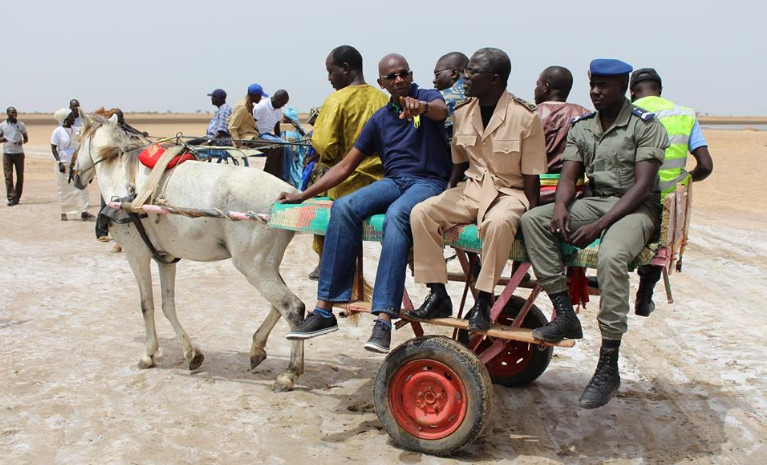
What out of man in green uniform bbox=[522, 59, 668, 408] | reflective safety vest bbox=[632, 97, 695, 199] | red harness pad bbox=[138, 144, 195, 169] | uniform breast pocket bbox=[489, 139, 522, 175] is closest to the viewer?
man in green uniform bbox=[522, 59, 668, 408]

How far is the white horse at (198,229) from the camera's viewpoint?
6445mm

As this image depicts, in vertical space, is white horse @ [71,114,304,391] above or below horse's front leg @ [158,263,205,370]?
above

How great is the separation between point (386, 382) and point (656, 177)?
2.21 meters

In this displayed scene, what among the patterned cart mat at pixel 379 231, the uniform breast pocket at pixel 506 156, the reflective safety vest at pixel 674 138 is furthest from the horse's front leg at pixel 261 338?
the reflective safety vest at pixel 674 138

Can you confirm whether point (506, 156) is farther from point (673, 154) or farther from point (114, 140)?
point (114, 140)

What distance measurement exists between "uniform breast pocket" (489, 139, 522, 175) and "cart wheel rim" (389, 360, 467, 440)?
1.36 meters

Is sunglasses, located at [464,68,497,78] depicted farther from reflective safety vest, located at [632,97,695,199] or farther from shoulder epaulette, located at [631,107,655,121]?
reflective safety vest, located at [632,97,695,199]

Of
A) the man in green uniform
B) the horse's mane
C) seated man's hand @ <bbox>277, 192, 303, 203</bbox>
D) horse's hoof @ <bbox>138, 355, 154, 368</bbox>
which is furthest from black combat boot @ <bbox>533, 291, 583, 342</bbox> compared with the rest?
the horse's mane

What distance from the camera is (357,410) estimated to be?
6023 millimetres

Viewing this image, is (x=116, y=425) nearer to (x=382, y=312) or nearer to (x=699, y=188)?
(x=382, y=312)

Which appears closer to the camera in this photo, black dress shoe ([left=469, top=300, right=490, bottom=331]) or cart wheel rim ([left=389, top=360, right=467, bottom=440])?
black dress shoe ([left=469, top=300, right=490, bottom=331])

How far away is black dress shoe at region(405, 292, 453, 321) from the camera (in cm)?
514

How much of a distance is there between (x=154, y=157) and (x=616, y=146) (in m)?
4.06

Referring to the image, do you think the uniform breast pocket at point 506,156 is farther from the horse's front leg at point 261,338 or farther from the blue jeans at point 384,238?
the horse's front leg at point 261,338
